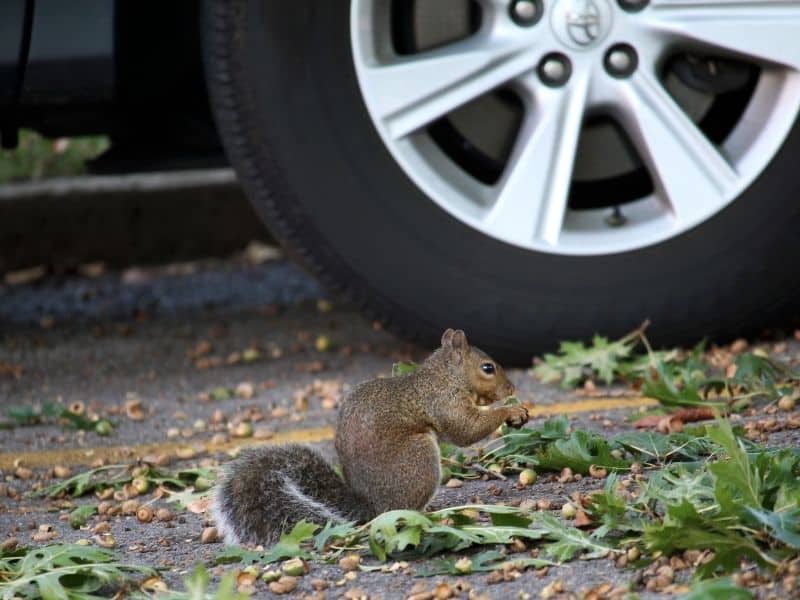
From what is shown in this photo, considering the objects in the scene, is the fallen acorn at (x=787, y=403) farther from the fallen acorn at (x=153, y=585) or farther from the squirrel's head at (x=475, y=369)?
the fallen acorn at (x=153, y=585)

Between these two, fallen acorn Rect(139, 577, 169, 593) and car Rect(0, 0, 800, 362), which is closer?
fallen acorn Rect(139, 577, 169, 593)

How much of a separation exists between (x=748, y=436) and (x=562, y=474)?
482 millimetres

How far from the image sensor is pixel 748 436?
11.0 feet

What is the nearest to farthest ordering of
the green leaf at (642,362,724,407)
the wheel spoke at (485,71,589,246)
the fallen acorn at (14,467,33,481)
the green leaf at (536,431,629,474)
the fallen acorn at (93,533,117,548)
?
1. the fallen acorn at (93,533,117,548)
2. the green leaf at (536,431,629,474)
3. the green leaf at (642,362,724,407)
4. the fallen acorn at (14,467,33,481)
5. the wheel spoke at (485,71,589,246)

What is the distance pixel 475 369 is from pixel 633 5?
141 cm

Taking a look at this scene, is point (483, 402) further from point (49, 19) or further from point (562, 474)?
point (49, 19)

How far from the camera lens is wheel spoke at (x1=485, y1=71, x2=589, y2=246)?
4125 millimetres

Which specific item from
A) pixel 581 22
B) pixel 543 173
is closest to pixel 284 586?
pixel 543 173

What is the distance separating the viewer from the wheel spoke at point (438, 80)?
4.10m

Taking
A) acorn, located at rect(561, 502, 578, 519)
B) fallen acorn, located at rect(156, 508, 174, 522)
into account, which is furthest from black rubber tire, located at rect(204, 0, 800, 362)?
acorn, located at rect(561, 502, 578, 519)

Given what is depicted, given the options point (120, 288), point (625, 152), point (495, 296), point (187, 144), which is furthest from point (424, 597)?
point (120, 288)

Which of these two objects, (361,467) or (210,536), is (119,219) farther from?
(361,467)

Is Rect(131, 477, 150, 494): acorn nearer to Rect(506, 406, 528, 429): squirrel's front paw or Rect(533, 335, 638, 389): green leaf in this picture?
Rect(506, 406, 528, 429): squirrel's front paw

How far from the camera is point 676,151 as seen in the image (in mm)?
4184
